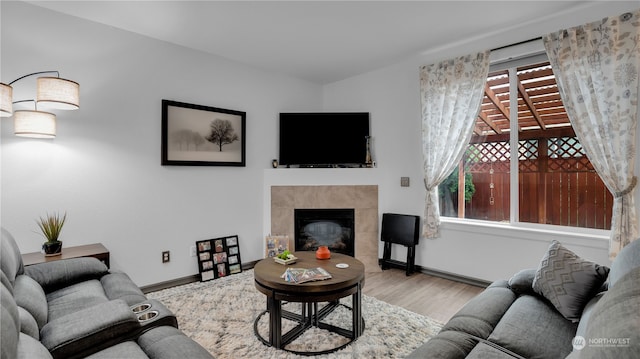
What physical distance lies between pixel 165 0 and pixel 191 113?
1244mm

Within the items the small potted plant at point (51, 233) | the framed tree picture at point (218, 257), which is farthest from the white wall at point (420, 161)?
the small potted plant at point (51, 233)

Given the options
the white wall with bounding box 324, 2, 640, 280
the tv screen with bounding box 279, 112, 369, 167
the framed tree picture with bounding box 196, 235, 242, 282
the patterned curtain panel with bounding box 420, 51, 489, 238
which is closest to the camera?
the white wall with bounding box 324, 2, 640, 280

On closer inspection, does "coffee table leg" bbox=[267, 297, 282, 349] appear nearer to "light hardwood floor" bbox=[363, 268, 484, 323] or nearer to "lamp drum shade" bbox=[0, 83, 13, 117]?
"light hardwood floor" bbox=[363, 268, 484, 323]

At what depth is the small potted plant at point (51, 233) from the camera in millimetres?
2541

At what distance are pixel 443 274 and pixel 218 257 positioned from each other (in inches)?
104

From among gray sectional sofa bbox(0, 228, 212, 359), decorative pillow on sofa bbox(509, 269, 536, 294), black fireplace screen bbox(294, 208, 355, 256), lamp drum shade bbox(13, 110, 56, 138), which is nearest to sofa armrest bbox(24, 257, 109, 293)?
gray sectional sofa bbox(0, 228, 212, 359)

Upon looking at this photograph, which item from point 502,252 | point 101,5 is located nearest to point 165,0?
point 101,5

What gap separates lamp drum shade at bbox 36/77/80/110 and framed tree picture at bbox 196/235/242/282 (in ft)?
6.14

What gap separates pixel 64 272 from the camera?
2217 mm

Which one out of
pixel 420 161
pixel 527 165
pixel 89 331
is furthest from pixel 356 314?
pixel 527 165

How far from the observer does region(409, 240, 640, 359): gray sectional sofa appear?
3.46 feet

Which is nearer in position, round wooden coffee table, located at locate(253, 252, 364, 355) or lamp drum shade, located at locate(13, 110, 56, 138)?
round wooden coffee table, located at locate(253, 252, 364, 355)

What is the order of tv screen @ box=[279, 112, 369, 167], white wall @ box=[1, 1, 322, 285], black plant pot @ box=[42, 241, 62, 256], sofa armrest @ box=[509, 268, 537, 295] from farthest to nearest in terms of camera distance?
tv screen @ box=[279, 112, 369, 167]
white wall @ box=[1, 1, 322, 285]
black plant pot @ box=[42, 241, 62, 256]
sofa armrest @ box=[509, 268, 537, 295]

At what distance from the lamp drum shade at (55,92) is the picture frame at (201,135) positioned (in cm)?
100
